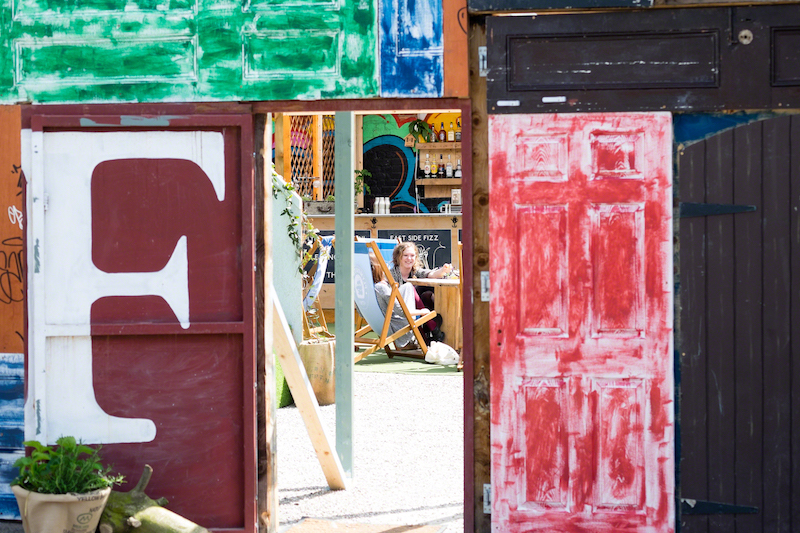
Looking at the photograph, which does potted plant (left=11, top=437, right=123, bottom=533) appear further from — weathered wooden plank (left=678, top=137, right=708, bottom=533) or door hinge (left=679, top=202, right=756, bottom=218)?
door hinge (left=679, top=202, right=756, bottom=218)

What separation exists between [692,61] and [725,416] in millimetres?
1584

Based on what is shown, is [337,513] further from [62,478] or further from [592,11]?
[592,11]

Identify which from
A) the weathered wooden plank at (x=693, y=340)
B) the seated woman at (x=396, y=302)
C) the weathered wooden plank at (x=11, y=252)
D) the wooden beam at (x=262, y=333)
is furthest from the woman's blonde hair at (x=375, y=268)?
the weathered wooden plank at (x=693, y=340)

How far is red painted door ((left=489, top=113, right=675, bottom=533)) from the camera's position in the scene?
11.4 feet

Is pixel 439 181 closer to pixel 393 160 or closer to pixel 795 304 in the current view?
pixel 393 160

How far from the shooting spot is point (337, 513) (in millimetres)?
4262

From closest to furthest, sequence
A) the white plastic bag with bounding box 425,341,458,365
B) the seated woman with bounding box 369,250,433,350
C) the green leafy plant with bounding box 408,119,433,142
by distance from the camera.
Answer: the white plastic bag with bounding box 425,341,458,365
the seated woman with bounding box 369,250,433,350
the green leafy plant with bounding box 408,119,433,142

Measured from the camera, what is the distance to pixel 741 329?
3.43m

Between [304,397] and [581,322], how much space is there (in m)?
1.71

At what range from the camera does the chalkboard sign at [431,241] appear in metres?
11.5

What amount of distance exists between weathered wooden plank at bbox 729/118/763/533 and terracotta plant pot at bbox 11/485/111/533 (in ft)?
9.20

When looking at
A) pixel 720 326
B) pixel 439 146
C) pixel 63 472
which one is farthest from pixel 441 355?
pixel 439 146

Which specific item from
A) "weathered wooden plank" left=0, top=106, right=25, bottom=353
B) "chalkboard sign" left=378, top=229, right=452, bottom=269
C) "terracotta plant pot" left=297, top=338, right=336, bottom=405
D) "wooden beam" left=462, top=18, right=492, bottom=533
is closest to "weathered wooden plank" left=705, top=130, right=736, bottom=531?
"wooden beam" left=462, top=18, right=492, bottom=533

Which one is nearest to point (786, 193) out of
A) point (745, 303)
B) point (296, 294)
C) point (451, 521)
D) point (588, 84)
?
point (745, 303)
